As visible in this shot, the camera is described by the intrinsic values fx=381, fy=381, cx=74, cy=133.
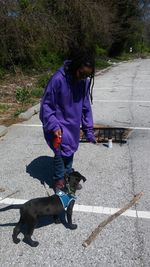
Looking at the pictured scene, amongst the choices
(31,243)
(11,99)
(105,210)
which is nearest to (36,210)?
(31,243)

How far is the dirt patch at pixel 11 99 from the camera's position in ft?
28.6

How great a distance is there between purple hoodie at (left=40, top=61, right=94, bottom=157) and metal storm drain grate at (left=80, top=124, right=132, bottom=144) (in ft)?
7.89

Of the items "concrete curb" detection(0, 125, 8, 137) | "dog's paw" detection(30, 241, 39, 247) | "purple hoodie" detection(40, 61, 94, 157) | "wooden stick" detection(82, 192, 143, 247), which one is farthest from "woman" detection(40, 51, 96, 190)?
"concrete curb" detection(0, 125, 8, 137)

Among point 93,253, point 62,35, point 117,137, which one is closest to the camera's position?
point 93,253

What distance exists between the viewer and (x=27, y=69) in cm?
1800

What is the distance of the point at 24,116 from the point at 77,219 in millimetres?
5087

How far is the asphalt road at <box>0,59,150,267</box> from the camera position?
332 cm

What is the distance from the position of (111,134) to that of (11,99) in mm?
4682

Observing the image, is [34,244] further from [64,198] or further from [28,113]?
[28,113]

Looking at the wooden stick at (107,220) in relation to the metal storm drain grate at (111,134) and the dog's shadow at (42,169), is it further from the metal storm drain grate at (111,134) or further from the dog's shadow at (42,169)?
the metal storm drain grate at (111,134)

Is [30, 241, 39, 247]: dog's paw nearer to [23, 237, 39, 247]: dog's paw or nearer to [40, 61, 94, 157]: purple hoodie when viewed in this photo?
[23, 237, 39, 247]: dog's paw

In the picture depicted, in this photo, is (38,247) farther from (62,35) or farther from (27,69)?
(62,35)

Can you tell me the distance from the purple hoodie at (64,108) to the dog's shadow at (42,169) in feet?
2.87

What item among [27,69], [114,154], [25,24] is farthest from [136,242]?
[27,69]
